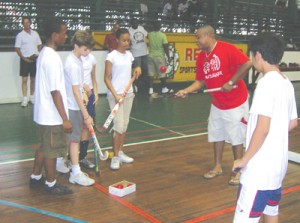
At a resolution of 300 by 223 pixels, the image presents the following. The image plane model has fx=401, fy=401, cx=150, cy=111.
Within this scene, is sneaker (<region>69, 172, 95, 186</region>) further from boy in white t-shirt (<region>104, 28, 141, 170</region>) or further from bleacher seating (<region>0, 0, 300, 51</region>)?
bleacher seating (<region>0, 0, 300, 51</region>)

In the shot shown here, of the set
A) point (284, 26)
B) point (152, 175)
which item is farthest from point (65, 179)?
point (284, 26)

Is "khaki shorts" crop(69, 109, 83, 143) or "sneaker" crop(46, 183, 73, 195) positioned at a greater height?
"khaki shorts" crop(69, 109, 83, 143)

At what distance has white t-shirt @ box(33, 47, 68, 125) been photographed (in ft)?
12.3

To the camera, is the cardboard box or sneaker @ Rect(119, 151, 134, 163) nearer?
the cardboard box

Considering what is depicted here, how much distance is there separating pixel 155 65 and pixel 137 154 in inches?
204

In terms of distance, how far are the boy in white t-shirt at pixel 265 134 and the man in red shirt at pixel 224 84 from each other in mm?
1718

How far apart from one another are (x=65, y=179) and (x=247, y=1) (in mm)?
15378

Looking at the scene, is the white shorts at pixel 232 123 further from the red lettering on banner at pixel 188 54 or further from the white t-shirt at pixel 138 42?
the red lettering on banner at pixel 188 54

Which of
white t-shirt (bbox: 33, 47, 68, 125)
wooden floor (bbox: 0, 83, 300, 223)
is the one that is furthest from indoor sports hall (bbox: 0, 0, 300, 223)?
white t-shirt (bbox: 33, 47, 68, 125)

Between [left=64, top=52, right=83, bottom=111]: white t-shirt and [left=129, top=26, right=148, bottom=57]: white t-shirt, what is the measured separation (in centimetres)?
626

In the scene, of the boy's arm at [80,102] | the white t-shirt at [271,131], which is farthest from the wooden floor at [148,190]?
the white t-shirt at [271,131]

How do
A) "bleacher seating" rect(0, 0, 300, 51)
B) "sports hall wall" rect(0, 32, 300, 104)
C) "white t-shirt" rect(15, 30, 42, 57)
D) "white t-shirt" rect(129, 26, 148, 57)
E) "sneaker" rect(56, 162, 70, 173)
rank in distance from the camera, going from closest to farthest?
"sneaker" rect(56, 162, 70, 173), "white t-shirt" rect(15, 30, 42, 57), "sports hall wall" rect(0, 32, 300, 104), "white t-shirt" rect(129, 26, 148, 57), "bleacher seating" rect(0, 0, 300, 51)

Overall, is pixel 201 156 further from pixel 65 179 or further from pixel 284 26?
pixel 284 26

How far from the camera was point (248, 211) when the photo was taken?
2.50 meters
